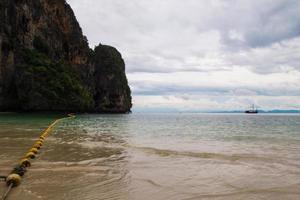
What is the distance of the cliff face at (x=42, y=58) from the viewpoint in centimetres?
6075

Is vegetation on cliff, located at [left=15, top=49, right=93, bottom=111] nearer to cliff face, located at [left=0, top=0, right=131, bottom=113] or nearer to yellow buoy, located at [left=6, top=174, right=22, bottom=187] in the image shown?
cliff face, located at [left=0, top=0, right=131, bottom=113]

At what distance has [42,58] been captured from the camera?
69250 mm

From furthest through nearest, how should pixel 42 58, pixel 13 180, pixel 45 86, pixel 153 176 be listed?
pixel 42 58
pixel 45 86
pixel 153 176
pixel 13 180

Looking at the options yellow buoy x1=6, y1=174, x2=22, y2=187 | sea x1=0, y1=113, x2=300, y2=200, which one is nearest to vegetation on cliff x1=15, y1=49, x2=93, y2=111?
sea x1=0, y1=113, x2=300, y2=200

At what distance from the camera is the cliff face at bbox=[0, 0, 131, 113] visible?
6075 cm

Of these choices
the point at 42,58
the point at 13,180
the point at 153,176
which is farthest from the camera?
the point at 42,58

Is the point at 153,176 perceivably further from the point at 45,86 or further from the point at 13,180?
the point at 45,86

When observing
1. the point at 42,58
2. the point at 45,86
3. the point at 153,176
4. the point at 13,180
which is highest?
the point at 42,58

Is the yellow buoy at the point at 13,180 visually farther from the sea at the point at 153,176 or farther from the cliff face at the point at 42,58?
the cliff face at the point at 42,58

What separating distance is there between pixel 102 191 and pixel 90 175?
143cm

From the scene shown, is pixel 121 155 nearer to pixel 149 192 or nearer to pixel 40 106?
pixel 149 192

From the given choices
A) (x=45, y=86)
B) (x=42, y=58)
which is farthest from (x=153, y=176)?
(x=42, y=58)

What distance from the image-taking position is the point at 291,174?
764cm

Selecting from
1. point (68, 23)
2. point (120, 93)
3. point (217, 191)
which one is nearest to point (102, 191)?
point (217, 191)
